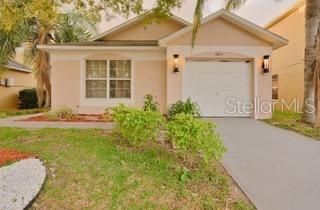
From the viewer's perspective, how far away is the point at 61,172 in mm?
5516

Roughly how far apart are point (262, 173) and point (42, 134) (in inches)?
251

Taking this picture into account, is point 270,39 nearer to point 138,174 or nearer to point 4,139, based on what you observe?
point 138,174

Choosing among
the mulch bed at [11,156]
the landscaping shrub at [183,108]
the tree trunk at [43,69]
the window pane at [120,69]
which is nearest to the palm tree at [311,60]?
the landscaping shrub at [183,108]

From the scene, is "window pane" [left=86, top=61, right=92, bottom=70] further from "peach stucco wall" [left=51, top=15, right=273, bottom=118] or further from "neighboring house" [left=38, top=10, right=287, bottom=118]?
"peach stucco wall" [left=51, top=15, right=273, bottom=118]

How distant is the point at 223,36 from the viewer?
13844mm

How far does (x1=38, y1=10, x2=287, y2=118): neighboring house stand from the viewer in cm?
1384

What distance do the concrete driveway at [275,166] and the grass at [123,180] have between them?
0.48 m

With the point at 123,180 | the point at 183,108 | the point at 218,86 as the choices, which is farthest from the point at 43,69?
the point at 123,180

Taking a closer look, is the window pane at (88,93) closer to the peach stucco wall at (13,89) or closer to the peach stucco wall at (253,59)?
the peach stucco wall at (253,59)

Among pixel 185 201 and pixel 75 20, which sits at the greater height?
pixel 75 20

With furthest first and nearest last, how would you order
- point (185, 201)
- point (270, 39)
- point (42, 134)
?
point (270, 39) < point (42, 134) < point (185, 201)

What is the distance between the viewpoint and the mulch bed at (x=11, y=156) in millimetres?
6008

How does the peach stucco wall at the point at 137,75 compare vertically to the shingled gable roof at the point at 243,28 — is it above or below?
below

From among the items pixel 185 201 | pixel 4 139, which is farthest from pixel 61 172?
pixel 4 139
